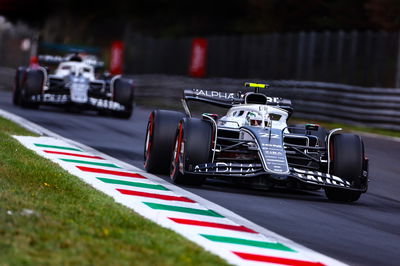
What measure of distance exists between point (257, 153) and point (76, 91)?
14.6 metres

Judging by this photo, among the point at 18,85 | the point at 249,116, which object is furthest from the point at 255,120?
the point at 18,85

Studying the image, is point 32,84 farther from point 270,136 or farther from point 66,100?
point 270,136

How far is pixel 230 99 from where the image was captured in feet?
47.1

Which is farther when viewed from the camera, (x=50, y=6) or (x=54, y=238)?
(x=50, y=6)

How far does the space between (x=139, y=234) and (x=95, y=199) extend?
6.71 ft

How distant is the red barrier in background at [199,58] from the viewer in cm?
3972

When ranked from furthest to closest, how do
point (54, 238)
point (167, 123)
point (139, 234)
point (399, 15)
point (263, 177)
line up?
point (399, 15), point (167, 123), point (263, 177), point (139, 234), point (54, 238)

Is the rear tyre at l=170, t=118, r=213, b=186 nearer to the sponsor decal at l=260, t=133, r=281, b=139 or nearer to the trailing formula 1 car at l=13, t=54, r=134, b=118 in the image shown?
the sponsor decal at l=260, t=133, r=281, b=139

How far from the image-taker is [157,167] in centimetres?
1389

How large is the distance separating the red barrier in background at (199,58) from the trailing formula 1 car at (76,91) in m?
12.0

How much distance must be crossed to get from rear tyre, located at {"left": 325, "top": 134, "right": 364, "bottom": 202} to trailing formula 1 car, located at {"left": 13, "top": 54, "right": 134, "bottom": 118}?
1447 centimetres

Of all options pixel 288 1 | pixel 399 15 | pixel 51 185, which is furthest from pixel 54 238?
pixel 288 1

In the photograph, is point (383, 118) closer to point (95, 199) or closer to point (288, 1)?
point (95, 199)

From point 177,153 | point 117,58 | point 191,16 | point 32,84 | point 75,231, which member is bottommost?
point 75,231
